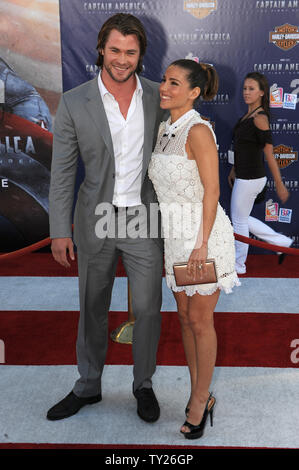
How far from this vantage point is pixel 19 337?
3.44 meters

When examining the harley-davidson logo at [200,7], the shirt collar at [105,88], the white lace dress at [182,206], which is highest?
the harley-davidson logo at [200,7]

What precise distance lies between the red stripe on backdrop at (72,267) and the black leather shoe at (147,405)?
222cm

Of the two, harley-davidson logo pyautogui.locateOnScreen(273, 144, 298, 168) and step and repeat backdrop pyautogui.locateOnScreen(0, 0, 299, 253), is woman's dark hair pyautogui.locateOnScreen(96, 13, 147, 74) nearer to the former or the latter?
step and repeat backdrop pyautogui.locateOnScreen(0, 0, 299, 253)

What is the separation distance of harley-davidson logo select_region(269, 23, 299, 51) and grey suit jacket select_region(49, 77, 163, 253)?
3.09 m

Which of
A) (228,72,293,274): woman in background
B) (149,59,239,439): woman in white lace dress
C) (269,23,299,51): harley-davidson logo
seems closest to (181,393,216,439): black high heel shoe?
(149,59,239,439): woman in white lace dress

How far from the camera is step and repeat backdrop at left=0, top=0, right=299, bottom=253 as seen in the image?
507cm

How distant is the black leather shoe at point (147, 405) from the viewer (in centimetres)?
247

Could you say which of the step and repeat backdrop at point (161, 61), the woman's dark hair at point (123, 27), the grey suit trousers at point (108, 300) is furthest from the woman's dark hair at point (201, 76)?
the step and repeat backdrop at point (161, 61)

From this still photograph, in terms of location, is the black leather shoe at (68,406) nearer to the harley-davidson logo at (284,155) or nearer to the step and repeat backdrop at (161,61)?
the step and repeat backdrop at (161,61)

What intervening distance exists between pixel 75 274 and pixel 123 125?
8.72 feet

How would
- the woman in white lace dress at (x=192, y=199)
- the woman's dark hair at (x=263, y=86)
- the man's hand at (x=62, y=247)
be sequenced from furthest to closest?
the woman's dark hair at (x=263, y=86), the man's hand at (x=62, y=247), the woman in white lace dress at (x=192, y=199)

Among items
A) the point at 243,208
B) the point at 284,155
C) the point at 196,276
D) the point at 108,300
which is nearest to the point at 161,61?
the point at 284,155

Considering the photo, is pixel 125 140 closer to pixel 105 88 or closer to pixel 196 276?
pixel 105 88
